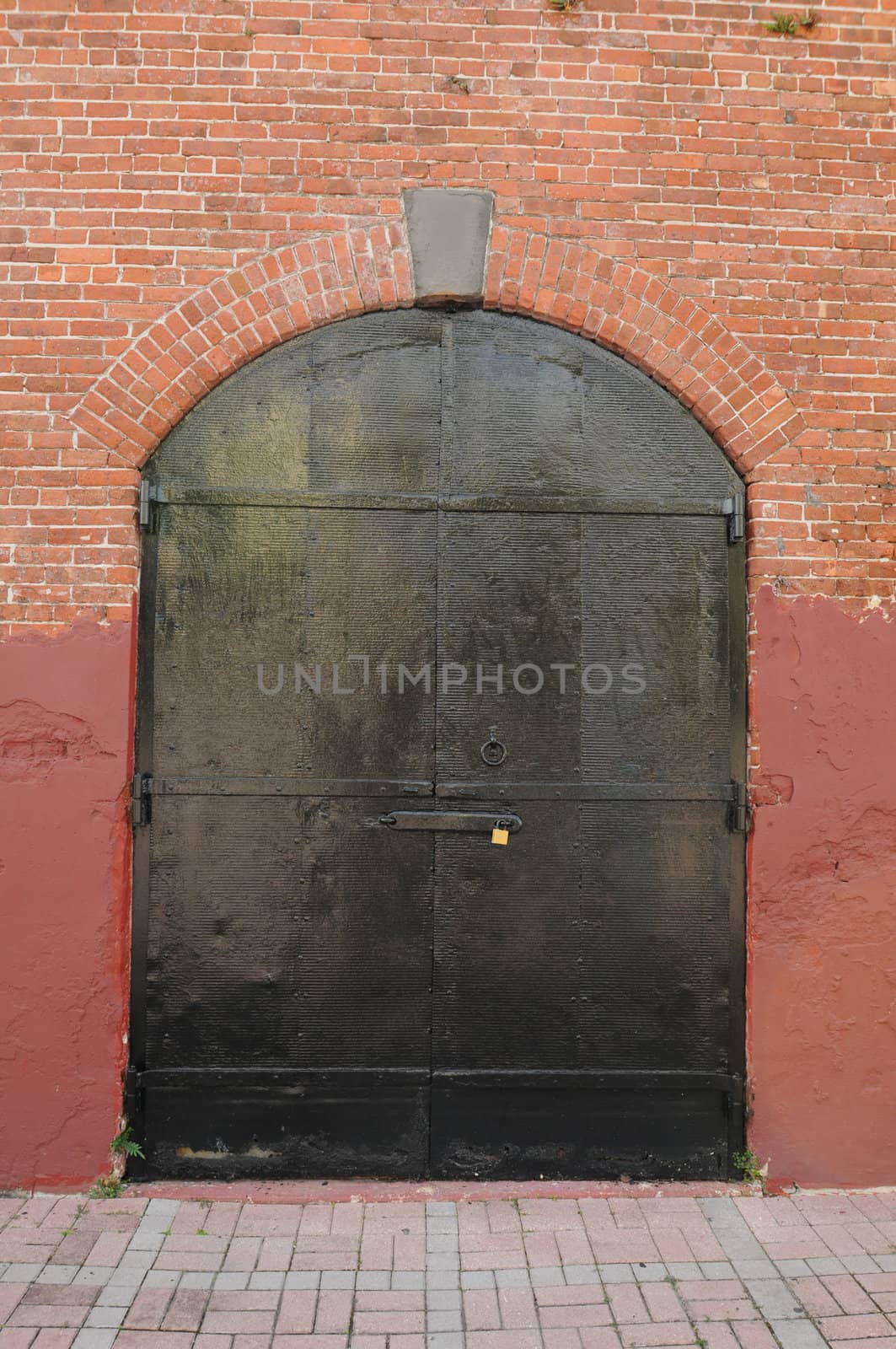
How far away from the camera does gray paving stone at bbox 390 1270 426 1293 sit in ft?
9.47

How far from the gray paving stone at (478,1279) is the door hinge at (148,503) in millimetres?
2959

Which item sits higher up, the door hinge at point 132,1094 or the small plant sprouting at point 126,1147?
the door hinge at point 132,1094

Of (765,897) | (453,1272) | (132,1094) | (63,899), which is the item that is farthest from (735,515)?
(132,1094)

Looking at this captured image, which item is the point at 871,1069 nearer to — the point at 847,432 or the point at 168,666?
the point at 847,432

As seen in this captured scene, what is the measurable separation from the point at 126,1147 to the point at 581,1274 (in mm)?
1773

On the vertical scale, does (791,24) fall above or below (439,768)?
above

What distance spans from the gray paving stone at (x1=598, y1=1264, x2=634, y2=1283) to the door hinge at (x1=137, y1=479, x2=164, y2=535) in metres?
3.19

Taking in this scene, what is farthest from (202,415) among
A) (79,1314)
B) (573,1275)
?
(573,1275)

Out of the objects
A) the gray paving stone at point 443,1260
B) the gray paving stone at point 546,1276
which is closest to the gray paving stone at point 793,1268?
the gray paving stone at point 546,1276

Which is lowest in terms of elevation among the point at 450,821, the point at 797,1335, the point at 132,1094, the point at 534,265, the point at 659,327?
the point at 797,1335

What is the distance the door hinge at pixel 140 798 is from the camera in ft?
11.5

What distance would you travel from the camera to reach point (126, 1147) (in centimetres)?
342

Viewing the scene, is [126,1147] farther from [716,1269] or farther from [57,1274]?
[716,1269]

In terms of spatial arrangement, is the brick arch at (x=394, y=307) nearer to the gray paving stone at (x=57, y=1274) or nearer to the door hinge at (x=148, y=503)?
the door hinge at (x=148, y=503)
